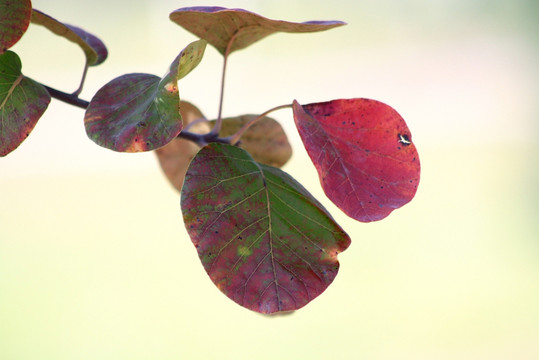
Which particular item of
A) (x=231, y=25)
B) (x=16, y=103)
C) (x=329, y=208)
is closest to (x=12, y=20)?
(x=16, y=103)

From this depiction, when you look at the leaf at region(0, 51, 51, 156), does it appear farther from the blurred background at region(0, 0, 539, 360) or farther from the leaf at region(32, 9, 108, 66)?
the blurred background at region(0, 0, 539, 360)

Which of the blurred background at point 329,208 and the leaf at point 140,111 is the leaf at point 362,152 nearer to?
the leaf at point 140,111

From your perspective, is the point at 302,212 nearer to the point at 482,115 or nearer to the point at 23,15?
the point at 23,15

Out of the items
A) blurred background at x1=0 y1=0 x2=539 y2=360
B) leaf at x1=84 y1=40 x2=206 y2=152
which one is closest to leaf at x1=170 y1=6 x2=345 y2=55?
leaf at x1=84 y1=40 x2=206 y2=152

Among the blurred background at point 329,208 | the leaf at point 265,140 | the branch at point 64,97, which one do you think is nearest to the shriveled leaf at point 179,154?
the leaf at point 265,140

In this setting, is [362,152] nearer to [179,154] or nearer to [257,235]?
[257,235]
